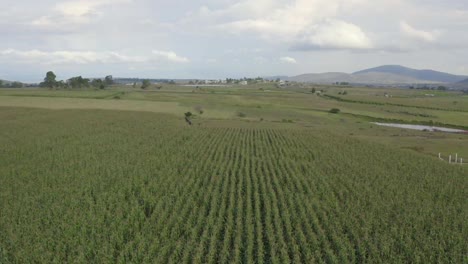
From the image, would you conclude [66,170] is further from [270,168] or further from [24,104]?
[24,104]

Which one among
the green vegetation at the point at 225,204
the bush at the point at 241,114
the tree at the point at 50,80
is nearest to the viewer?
the green vegetation at the point at 225,204

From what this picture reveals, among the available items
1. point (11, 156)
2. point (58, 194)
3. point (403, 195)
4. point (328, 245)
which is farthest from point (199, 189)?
point (11, 156)

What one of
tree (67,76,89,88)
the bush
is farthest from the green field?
tree (67,76,89,88)

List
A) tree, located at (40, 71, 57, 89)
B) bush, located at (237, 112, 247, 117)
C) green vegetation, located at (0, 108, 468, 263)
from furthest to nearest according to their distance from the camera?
1. tree, located at (40, 71, 57, 89)
2. bush, located at (237, 112, 247, 117)
3. green vegetation, located at (0, 108, 468, 263)

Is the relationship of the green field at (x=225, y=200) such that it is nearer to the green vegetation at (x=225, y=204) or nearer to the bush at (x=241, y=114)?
the green vegetation at (x=225, y=204)

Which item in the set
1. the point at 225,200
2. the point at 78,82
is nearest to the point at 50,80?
the point at 78,82

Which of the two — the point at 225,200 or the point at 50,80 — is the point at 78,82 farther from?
the point at 225,200

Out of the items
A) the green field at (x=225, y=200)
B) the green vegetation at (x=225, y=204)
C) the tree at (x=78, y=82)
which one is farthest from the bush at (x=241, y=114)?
the tree at (x=78, y=82)

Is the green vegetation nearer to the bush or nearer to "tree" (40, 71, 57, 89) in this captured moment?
the bush
